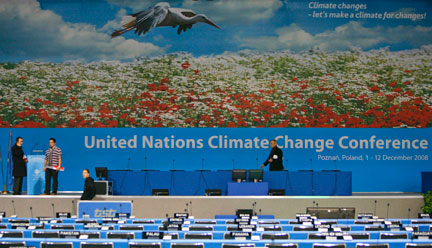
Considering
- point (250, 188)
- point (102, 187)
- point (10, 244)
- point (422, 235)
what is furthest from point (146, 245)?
point (102, 187)

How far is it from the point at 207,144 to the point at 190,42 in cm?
315

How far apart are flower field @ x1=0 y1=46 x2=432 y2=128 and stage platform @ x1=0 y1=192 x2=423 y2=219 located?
14.4 feet

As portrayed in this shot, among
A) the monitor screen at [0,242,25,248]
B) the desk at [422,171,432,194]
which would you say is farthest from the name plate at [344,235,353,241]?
the desk at [422,171,432,194]

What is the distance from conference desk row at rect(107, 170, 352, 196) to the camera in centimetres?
1345

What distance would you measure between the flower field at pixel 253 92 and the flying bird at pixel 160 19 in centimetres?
101

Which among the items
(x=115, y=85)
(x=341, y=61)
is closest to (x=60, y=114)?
(x=115, y=85)

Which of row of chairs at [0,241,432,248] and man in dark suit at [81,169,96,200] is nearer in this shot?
row of chairs at [0,241,432,248]

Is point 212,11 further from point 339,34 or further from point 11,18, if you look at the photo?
point 11,18

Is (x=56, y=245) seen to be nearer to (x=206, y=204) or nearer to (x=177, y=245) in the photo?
(x=177, y=245)

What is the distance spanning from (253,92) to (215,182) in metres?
3.94

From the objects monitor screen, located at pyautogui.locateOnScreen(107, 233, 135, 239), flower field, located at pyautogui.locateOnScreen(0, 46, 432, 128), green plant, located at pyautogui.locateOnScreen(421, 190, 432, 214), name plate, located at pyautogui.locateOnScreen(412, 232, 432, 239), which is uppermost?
flower field, located at pyautogui.locateOnScreen(0, 46, 432, 128)

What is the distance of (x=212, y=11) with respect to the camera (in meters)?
16.7

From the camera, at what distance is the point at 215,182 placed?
44.7ft

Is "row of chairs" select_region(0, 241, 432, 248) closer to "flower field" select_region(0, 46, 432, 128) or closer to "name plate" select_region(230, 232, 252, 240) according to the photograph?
"name plate" select_region(230, 232, 252, 240)
